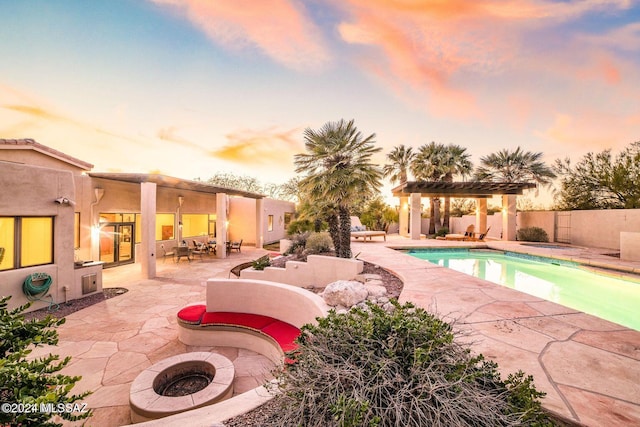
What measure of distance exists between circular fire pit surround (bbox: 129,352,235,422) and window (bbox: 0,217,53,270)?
19.1 feet

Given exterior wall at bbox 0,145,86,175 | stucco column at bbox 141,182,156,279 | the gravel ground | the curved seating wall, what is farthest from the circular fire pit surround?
exterior wall at bbox 0,145,86,175

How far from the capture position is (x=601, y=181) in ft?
58.9

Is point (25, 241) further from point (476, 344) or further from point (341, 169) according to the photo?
point (476, 344)

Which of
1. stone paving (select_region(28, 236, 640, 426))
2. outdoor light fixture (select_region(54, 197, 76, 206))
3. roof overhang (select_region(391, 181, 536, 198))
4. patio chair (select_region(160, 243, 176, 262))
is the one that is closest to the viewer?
stone paving (select_region(28, 236, 640, 426))

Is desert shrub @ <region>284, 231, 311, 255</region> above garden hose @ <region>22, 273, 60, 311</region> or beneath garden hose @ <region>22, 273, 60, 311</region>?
above

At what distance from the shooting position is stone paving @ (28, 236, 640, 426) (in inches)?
88.4

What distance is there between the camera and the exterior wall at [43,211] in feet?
20.1

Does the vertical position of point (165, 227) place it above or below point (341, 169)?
below

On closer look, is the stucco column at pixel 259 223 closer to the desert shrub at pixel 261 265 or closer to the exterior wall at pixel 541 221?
the desert shrub at pixel 261 265

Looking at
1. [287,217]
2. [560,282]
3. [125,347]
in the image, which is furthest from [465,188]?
[125,347]

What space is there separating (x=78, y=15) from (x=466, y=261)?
686 inches

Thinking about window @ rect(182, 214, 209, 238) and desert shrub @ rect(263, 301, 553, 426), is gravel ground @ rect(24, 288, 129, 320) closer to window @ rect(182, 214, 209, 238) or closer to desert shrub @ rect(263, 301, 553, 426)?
desert shrub @ rect(263, 301, 553, 426)

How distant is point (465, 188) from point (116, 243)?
2039cm

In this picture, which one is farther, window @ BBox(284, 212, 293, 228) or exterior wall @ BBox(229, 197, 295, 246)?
window @ BBox(284, 212, 293, 228)
